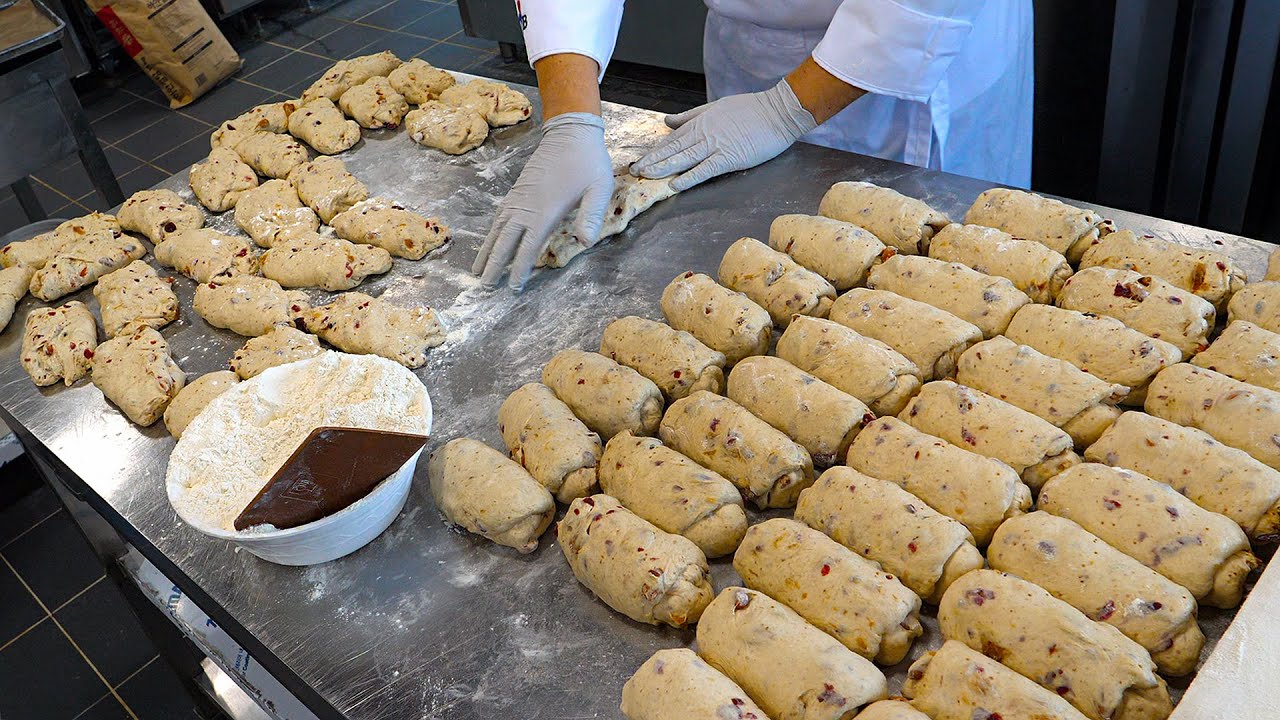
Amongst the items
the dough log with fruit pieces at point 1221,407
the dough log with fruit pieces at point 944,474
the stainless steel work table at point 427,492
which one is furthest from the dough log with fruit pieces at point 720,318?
the dough log with fruit pieces at point 1221,407

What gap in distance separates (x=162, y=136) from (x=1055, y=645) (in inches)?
261

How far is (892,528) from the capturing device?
159 centimetres

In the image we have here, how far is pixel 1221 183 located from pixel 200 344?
3744 mm

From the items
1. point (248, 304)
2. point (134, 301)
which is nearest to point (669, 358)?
point (248, 304)

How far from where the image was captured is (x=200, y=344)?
252 centimetres

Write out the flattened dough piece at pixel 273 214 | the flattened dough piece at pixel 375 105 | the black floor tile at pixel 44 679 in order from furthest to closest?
the flattened dough piece at pixel 375 105 < the black floor tile at pixel 44 679 < the flattened dough piece at pixel 273 214

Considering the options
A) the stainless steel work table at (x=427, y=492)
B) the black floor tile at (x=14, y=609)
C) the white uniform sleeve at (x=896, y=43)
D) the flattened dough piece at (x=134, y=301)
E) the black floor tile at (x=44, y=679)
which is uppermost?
the white uniform sleeve at (x=896, y=43)

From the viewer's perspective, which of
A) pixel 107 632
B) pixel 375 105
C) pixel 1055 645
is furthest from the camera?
pixel 107 632

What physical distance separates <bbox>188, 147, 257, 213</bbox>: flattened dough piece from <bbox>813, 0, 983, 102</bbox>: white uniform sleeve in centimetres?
190

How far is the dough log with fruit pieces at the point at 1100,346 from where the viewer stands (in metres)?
1.78

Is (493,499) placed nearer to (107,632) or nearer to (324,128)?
(324,128)

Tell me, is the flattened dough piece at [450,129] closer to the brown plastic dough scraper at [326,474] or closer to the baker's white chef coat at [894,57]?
the baker's white chef coat at [894,57]

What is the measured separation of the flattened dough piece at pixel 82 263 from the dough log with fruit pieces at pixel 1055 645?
260 centimetres

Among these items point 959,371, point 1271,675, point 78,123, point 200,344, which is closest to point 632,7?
point 78,123
